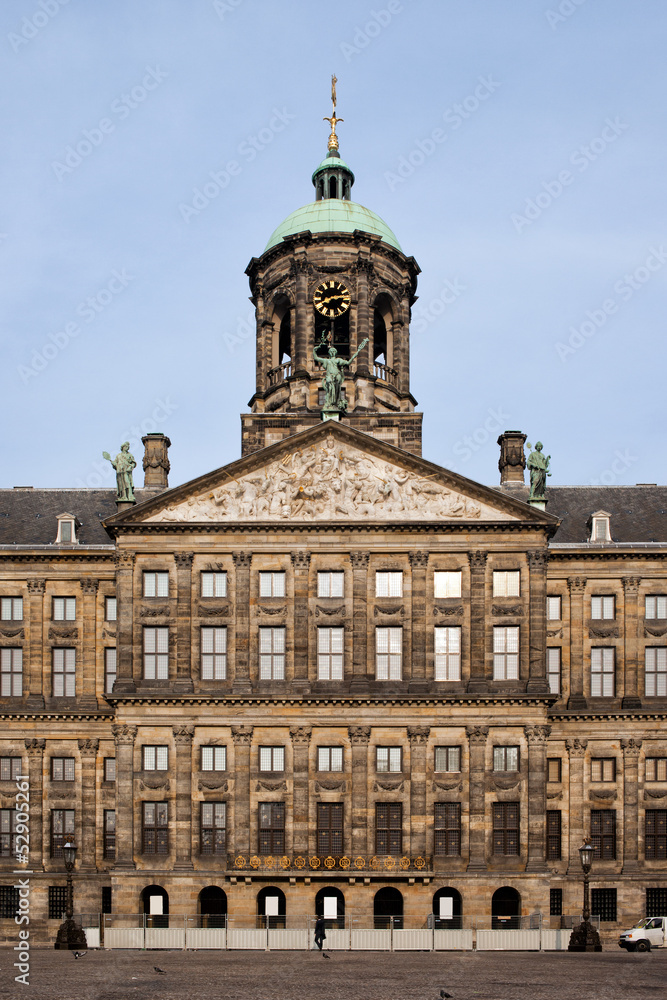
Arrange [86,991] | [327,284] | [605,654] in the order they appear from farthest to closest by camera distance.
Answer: [327,284]
[605,654]
[86,991]

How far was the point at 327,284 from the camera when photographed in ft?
202

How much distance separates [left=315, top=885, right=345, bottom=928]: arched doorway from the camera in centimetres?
4981

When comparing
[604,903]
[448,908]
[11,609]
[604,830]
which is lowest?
[604,903]

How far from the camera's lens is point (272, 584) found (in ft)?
174

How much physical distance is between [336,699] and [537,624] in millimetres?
8364

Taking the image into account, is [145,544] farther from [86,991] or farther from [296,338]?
[86,991]

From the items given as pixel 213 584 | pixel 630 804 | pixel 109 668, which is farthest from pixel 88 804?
pixel 630 804

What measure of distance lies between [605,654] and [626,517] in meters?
6.70

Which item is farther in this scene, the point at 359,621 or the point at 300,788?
the point at 359,621

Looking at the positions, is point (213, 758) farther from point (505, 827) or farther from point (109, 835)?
point (505, 827)

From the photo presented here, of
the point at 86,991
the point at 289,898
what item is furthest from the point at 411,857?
the point at 86,991

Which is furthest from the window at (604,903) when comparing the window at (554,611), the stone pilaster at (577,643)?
the window at (554,611)

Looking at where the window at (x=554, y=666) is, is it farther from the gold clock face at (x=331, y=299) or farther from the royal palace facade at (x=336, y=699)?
the gold clock face at (x=331, y=299)

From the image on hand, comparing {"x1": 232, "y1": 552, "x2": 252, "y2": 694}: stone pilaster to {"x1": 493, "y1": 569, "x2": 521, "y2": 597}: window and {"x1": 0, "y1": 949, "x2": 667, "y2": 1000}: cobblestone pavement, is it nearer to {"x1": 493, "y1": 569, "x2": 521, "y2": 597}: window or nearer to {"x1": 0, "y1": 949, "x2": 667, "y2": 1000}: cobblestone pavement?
{"x1": 493, "y1": 569, "x2": 521, "y2": 597}: window
